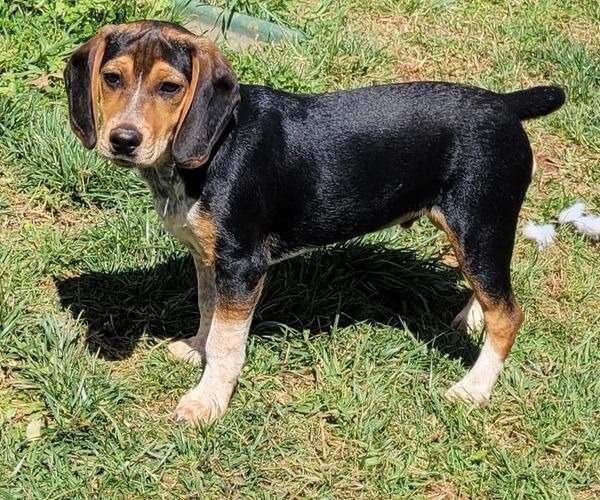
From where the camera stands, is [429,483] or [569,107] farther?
[569,107]

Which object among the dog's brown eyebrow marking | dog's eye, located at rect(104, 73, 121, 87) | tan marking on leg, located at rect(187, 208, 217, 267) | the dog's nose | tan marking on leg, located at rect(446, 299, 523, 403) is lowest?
tan marking on leg, located at rect(446, 299, 523, 403)

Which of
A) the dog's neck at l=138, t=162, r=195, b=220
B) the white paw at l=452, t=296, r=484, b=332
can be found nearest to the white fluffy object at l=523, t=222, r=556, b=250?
→ the white paw at l=452, t=296, r=484, b=332

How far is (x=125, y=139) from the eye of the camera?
13.4 feet

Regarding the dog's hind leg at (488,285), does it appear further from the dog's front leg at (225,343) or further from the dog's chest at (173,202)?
the dog's chest at (173,202)

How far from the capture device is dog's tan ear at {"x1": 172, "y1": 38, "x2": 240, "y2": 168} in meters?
4.27

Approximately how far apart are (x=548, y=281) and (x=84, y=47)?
297 centimetres

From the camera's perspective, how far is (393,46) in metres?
7.76

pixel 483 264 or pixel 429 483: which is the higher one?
pixel 483 264

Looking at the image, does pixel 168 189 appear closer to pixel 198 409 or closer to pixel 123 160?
pixel 123 160

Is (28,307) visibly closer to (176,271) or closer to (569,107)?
(176,271)

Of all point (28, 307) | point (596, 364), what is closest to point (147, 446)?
point (28, 307)

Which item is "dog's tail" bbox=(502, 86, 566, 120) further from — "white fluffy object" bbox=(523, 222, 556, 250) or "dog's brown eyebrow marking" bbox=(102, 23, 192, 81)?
"dog's brown eyebrow marking" bbox=(102, 23, 192, 81)

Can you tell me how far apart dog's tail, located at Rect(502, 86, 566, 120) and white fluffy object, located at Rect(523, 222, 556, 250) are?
132 centimetres

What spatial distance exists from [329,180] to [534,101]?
1088mm
